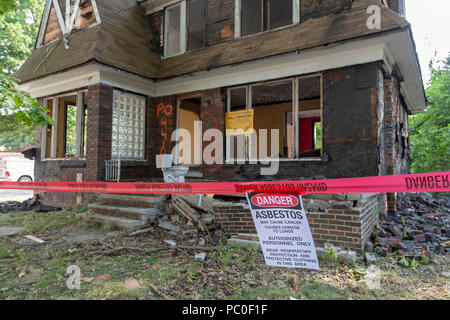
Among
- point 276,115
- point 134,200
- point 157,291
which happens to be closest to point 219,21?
point 276,115

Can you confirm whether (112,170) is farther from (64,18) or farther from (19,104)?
(64,18)

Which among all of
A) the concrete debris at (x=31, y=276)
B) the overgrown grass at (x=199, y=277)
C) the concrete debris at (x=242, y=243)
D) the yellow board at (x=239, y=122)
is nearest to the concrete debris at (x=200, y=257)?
the overgrown grass at (x=199, y=277)

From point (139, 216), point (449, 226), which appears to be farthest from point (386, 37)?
point (139, 216)

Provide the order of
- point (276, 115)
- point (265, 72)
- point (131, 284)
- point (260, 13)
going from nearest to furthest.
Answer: point (131, 284), point (265, 72), point (260, 13), point (276, 115)

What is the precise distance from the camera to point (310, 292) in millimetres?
3197

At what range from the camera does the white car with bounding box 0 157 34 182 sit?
2106 cm

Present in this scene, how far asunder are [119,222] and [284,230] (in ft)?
13.2

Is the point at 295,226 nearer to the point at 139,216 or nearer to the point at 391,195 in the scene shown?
the point at 139,216

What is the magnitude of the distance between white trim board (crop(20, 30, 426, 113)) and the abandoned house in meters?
0.03

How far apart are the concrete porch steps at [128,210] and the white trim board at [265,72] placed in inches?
141

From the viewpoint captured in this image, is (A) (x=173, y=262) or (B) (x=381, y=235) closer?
(A) (x=173, y=262)

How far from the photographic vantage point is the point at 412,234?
5332 millimetres

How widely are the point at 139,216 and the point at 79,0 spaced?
24.2 ft

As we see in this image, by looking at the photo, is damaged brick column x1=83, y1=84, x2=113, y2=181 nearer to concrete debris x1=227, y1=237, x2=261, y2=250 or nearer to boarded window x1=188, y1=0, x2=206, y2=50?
boarded window x1=188, y1=0, x2=206, y2=50
